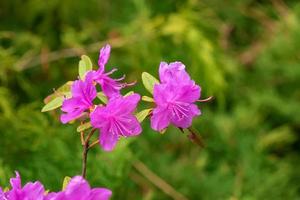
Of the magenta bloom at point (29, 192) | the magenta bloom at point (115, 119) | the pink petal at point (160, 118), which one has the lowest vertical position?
the magenta bloom at point (29, 192)

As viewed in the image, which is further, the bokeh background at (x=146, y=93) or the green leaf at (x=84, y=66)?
the bokeh background at (x=146, y=93)

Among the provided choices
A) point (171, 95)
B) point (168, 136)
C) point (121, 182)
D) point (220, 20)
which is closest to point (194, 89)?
→ point (171, 95)

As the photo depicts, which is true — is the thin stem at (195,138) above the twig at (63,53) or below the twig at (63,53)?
below

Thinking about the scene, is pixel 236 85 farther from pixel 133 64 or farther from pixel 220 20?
pixel 133 64

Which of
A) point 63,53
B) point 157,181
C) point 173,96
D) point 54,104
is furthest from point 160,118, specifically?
point 63,53

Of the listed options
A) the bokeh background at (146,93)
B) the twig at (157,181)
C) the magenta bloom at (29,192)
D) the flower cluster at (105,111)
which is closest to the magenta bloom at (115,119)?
the flower cluster at (105,111)

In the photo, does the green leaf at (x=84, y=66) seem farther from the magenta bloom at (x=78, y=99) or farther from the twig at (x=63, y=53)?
the twig at (x=63, y=53)

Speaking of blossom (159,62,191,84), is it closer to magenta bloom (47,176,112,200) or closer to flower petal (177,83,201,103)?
flower petal (177,83,201,103)

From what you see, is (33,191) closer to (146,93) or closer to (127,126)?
(127,126)

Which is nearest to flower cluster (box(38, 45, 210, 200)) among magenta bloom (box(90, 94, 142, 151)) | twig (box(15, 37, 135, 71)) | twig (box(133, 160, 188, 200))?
magenta bloom (box(90, 94, 142, 151))
